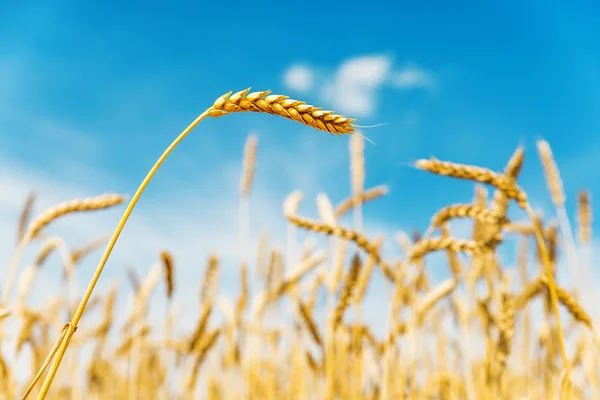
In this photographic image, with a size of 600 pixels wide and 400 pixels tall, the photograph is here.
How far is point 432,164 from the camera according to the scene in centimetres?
161

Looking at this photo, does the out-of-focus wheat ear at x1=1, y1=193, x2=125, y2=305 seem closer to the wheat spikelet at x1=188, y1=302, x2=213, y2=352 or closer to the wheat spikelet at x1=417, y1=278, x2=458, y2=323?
the wheat spikelet at x1=188, y1=302, x2=213, y2=352

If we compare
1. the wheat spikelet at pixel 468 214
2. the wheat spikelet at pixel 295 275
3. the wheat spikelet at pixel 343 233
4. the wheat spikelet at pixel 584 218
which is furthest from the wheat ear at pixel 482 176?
the wheat spikelet at pixel 584 218

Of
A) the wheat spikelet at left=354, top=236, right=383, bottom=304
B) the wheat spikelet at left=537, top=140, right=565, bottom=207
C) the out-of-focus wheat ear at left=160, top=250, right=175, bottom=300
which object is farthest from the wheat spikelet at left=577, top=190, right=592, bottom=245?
the out-of-focus wheat ear at left=160, top=250, right=175, bottom=300

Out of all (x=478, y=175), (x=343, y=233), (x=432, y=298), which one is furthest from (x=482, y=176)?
(x=432, y=298)

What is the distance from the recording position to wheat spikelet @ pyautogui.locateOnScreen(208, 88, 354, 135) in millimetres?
801

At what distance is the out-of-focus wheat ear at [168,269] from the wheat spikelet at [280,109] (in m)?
1.04

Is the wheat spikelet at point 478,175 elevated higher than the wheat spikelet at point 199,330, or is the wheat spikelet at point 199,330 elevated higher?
the wheat spikelet at point 478,175

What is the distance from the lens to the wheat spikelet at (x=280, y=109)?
80 cm

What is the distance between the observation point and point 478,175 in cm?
153

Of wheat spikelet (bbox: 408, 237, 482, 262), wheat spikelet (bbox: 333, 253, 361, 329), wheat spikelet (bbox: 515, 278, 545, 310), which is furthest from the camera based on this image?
wheat spikelet (bbox: 515, 278, 545, 310)

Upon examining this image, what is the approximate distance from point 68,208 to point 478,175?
1.31 metres

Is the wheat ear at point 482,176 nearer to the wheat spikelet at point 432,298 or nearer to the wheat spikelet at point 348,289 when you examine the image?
the wheat spikelet at point 348,289

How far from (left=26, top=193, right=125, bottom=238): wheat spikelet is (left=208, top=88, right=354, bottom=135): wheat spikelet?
3.61 ft

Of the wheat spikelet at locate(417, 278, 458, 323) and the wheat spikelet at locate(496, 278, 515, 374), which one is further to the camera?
the wheat spikelet at locate(417, 278, 458, 323)
